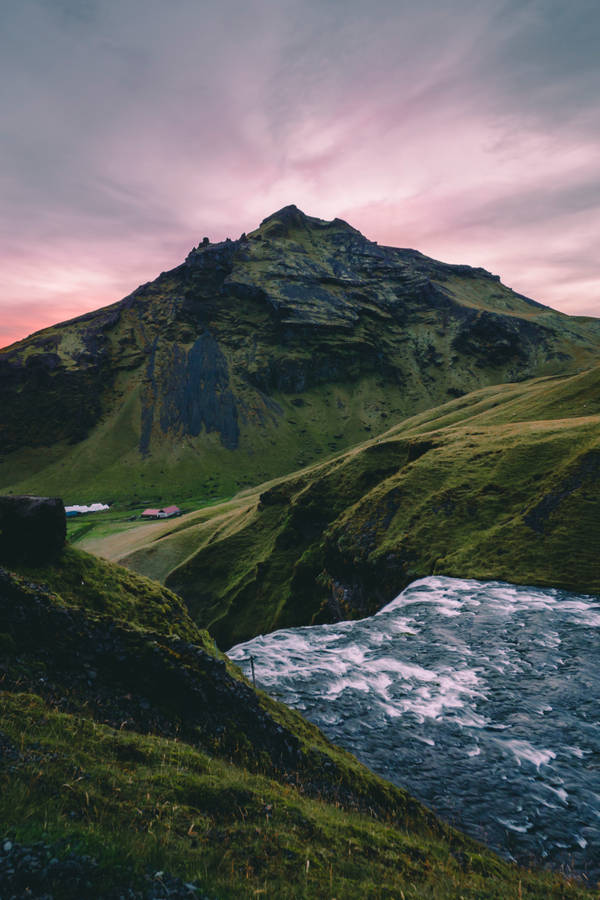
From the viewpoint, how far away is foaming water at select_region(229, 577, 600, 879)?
46.6 ft

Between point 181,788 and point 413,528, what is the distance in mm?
37086

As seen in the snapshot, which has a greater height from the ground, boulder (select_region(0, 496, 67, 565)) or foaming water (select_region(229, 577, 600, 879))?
boulder (select_region(0, 496, 67, 565))

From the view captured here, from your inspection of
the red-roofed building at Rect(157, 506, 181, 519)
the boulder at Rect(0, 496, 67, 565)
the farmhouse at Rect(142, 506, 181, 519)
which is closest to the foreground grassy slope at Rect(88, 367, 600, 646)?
the boulder at Rect(0, 496, 67, 565)

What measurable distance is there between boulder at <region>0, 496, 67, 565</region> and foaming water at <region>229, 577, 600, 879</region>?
13.0 metres

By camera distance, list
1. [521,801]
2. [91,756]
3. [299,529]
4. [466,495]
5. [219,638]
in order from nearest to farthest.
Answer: [91,756], [521,801], [466,495], [219,638], [299,529]

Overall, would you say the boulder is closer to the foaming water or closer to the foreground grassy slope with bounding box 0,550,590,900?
the foreground grassy slope with bounding box 0,550,590,900

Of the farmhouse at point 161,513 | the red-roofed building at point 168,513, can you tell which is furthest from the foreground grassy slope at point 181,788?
the farmhouse at point 161,513

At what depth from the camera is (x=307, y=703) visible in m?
20.6

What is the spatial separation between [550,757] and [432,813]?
6.17 meters

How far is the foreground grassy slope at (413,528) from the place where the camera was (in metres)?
35.0

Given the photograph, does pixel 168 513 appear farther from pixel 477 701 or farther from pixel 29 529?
pixel 477 701

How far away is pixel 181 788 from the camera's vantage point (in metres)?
9.62

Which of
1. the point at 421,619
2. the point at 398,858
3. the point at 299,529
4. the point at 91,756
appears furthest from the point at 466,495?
the point at 91,756

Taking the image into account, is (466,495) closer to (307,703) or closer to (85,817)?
(307,703)
